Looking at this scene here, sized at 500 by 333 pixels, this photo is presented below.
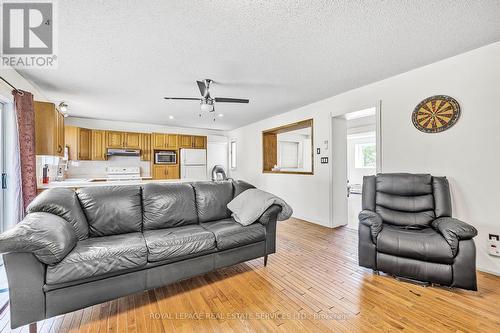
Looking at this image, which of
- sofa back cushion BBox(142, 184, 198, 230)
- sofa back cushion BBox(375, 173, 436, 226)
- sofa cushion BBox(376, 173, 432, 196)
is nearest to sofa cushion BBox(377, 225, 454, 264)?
sofa back cushion BBox(375, 173, 436, 226)

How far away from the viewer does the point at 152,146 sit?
241 inches

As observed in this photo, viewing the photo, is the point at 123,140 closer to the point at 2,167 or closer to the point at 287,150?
the point at 2,167

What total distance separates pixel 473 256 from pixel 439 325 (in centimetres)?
71

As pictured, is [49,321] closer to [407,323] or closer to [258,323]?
[258,323]

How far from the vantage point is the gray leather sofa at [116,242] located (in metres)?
1.39

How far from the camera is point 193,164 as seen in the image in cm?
664

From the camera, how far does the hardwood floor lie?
5.15 ft

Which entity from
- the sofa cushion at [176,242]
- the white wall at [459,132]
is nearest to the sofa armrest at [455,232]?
the white wall at [459,132]

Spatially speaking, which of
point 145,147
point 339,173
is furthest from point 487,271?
point 145,147

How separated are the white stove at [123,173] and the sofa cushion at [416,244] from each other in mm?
5969

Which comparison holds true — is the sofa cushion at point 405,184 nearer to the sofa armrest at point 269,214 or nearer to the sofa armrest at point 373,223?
the sofa armrest at point 373,223

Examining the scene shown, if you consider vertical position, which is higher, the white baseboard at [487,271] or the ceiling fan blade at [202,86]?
the ceiling fan blade at [202,86]

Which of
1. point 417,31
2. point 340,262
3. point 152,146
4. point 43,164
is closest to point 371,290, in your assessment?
point 340,262

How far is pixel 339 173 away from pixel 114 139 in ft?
18.3
